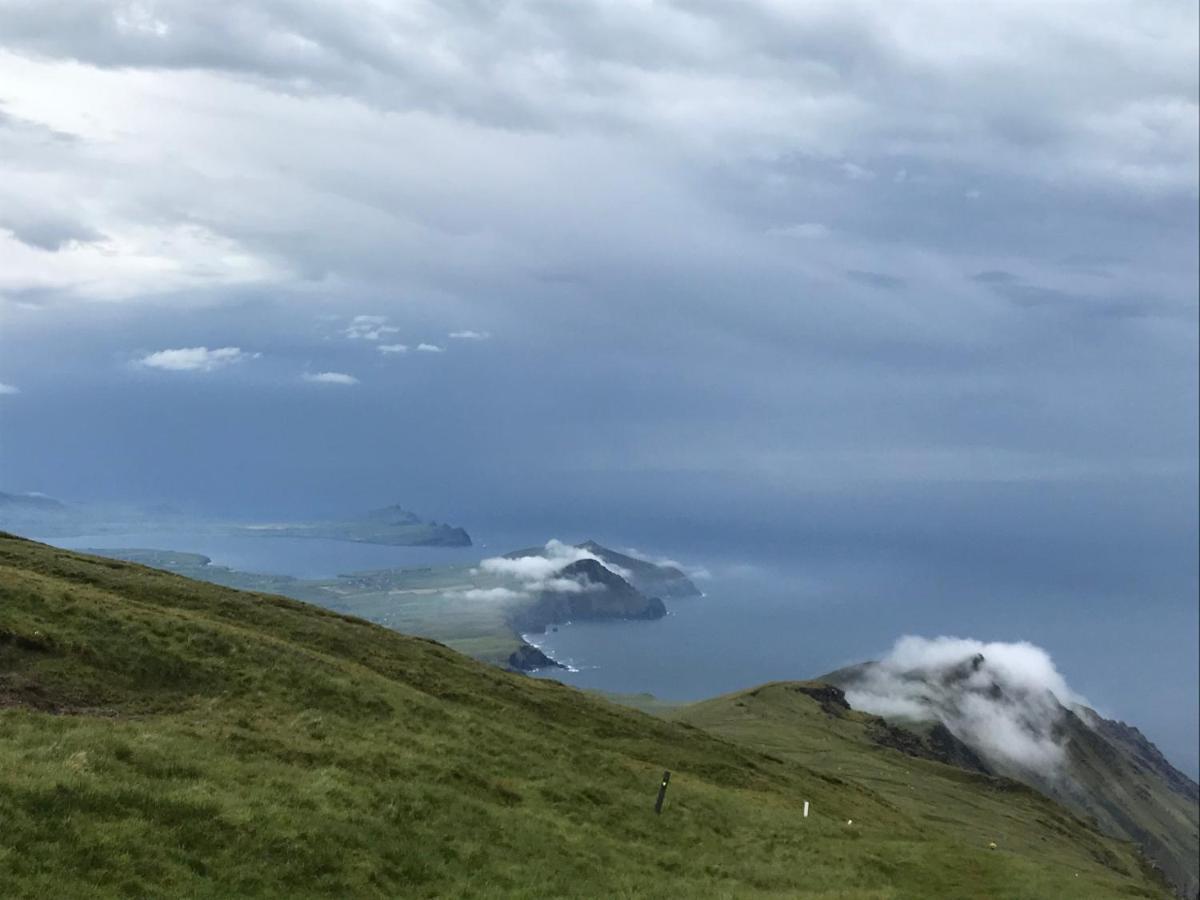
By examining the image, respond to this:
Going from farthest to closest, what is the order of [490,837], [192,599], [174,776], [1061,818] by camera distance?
[1061,818], [192,599], [490,837], [174,776]

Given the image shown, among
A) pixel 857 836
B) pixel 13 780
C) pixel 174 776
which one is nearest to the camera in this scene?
pixel 13 780

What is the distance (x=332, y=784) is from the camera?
29750mm

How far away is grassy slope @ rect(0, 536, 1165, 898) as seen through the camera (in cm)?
2333

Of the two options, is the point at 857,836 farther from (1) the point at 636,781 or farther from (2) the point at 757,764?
(2) the point at 757,764

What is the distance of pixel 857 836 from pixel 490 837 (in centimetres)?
2294

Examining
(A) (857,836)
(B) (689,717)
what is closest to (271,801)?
(A) (857,836)

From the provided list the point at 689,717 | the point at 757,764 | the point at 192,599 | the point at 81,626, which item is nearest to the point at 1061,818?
the point at 689,717

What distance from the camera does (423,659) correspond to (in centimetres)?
5884

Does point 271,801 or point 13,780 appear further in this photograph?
point 271,801

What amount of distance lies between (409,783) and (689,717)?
129223mm

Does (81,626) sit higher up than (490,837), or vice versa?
(81,626)

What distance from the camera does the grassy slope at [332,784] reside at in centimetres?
2333

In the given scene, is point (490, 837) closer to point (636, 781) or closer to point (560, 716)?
point (636, 781)

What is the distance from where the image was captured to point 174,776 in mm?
26906
